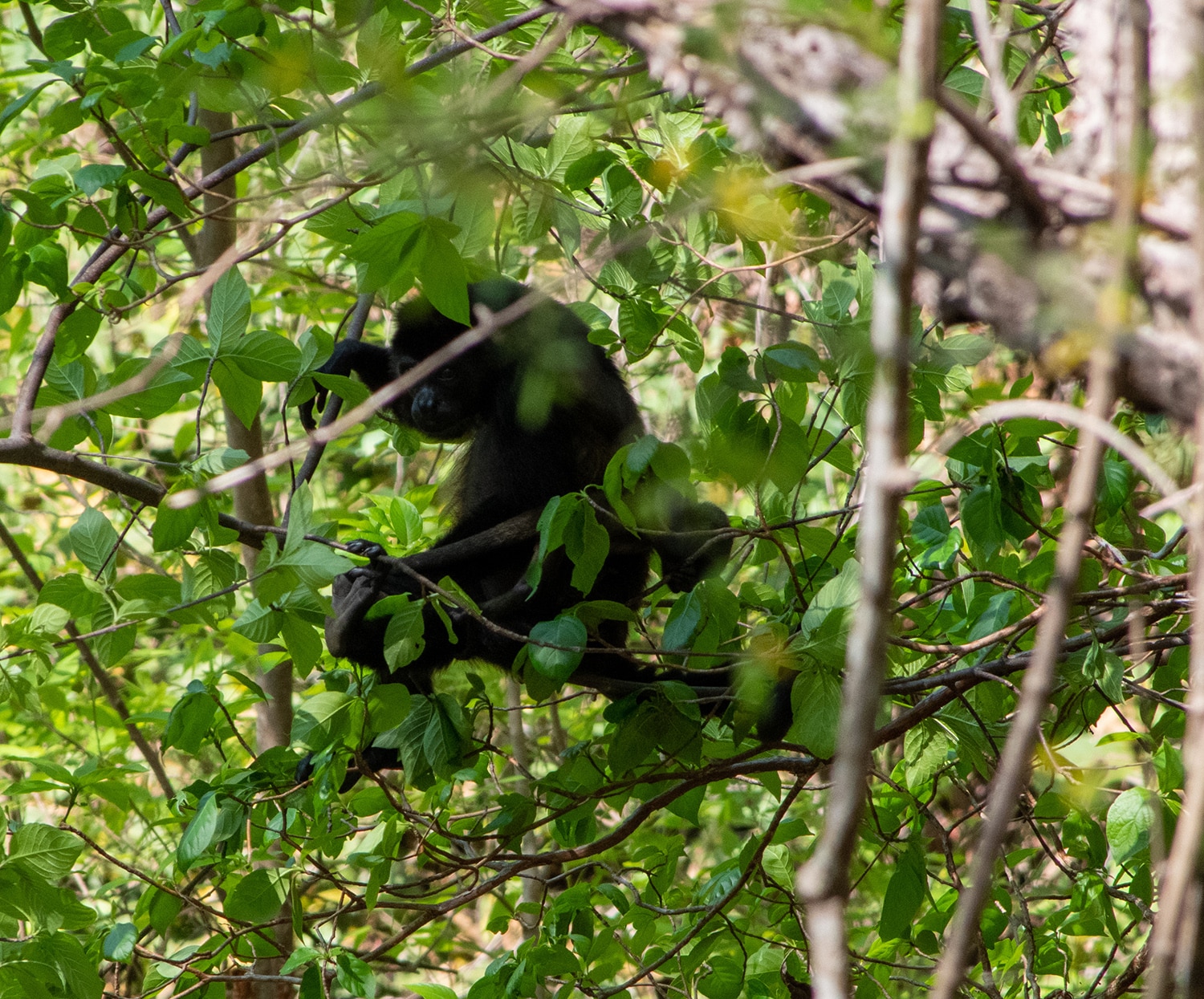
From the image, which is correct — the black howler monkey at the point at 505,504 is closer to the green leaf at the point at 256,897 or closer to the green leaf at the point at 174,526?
the green leaf at the point at 174,526

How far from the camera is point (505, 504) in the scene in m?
3.92

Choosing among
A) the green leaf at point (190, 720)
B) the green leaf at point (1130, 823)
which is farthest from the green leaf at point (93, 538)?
the green leaf at point (1130, 823)

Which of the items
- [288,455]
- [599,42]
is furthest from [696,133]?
[288,455]

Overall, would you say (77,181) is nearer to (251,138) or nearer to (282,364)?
(282,364)

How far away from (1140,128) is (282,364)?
76.2 inches

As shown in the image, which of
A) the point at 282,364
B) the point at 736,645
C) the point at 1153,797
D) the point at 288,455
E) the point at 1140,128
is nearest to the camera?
the point at 1140,128

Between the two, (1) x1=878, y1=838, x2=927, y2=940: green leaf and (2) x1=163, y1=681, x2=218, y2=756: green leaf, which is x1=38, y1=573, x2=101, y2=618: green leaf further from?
(1) x1=878, y1=838, x2=927, y2=940: green leaf

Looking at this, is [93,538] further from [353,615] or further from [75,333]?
[353,615]

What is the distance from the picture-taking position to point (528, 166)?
2842 millimetres

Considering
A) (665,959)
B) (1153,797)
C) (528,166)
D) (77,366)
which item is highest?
(528,166)

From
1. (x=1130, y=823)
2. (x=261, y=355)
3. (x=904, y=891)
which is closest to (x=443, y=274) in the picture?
(x=261, y=355)

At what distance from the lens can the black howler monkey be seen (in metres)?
3.27

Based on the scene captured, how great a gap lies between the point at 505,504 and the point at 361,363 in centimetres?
90

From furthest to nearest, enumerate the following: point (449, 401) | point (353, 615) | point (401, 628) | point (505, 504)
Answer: point (449, 401) → point (505, 504) → point (353, 615) → point (401, 628)
